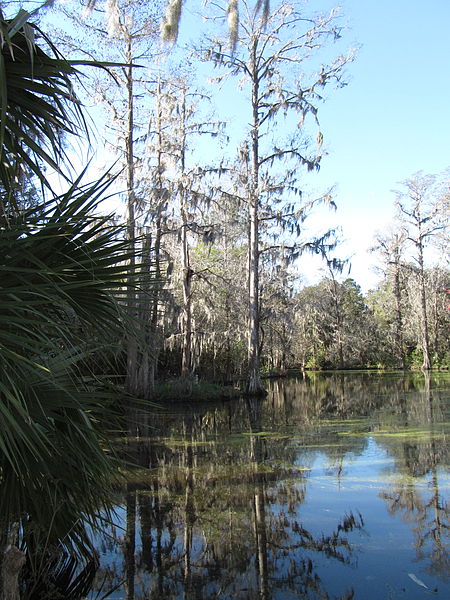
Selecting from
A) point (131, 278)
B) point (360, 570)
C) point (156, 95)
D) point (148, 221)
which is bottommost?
point (360, 570)

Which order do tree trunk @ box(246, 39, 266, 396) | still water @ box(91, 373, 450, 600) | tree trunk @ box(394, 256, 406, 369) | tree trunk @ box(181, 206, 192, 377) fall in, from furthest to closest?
tree trunk @ box(394, 256, 406, 369)
tree trunk @ box(246, 39, 266, 396)
tree trunk @ box(181, 206, 192, 377)
still water @ box(91, 373, 450, 600)

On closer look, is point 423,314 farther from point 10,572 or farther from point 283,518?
point 10,572

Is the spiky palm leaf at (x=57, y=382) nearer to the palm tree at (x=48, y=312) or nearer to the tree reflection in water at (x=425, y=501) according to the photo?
the palm tree at (x=48, y=312)

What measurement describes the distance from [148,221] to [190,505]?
13.6 metres

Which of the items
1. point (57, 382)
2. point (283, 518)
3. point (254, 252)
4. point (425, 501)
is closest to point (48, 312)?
point (57, 382)

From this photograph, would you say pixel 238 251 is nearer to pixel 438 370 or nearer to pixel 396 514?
pixel 438 370

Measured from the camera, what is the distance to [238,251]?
28562 mm

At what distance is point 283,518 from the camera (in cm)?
424

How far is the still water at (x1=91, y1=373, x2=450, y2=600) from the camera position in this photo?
308cm

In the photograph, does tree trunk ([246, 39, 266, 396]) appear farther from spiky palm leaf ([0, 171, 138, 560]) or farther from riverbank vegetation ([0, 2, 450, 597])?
spiky palm leaf ([0, 171, 138, 560])

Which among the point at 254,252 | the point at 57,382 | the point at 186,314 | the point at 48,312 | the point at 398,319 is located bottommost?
the point at 57,382

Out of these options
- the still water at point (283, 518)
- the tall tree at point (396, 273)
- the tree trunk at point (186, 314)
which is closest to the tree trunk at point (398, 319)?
the tall tree at point (396, 273)

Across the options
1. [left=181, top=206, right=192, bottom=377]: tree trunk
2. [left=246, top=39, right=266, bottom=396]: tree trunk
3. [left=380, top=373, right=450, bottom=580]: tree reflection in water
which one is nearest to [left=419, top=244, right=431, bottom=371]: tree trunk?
[left=246, top=39, right=266, bottom=396]: tree trunk

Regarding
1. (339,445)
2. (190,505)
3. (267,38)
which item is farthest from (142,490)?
(267,38)
